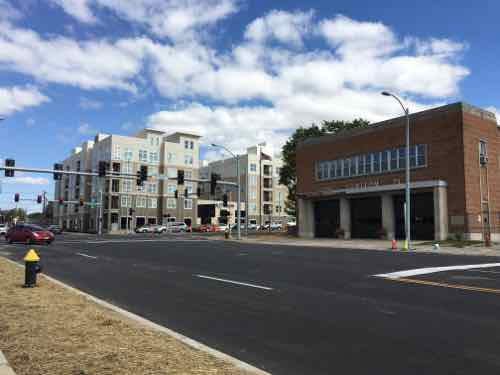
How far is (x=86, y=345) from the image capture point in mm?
5305

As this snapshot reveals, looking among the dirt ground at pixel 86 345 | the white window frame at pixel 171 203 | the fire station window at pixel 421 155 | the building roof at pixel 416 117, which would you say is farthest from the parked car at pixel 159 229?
the dirt ground at pixel 86 345

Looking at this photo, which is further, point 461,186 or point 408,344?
point 461,186

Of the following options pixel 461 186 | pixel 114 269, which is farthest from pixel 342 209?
pixel 114 269

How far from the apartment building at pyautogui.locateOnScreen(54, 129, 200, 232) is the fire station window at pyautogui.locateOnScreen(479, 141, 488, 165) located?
56.2 metres

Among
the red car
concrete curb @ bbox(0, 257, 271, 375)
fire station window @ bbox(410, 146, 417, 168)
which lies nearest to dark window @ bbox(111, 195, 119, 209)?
the red car

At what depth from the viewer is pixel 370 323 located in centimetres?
693

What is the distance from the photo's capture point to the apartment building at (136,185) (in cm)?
8544

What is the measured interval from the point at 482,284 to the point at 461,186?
24645 millimetres

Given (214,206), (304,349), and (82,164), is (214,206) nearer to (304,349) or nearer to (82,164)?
(82,164)

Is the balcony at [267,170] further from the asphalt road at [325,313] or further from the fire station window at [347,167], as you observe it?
the asphalt road at [325,313]

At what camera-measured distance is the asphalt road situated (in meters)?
5.26

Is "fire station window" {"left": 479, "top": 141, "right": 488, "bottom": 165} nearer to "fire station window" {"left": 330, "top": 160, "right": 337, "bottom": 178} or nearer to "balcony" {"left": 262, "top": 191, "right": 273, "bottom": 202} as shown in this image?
"fire station window" {"left": 330, "top": 160, "right": 337, "bottom": 178}

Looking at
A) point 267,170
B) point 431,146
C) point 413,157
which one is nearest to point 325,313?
point 431,146

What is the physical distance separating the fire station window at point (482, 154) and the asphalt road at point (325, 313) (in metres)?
24.1
